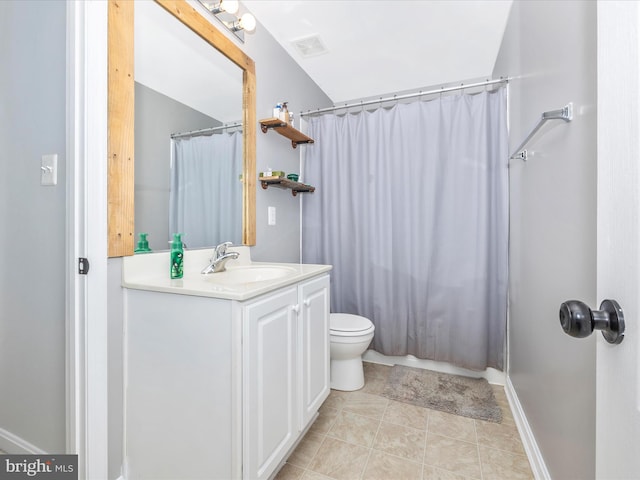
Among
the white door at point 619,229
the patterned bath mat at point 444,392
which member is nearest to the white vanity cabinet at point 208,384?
the white door at point 619,229

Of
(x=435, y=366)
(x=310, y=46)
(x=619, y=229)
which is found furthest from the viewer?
(x=435, y=366)

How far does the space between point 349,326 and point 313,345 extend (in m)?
0.56

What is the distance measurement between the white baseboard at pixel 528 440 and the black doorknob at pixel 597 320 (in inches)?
45.5

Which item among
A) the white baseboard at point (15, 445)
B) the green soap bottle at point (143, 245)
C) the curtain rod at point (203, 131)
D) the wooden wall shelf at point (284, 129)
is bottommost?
the white baseboard at point (15, 445)

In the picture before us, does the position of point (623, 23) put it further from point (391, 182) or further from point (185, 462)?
point (391, 182)

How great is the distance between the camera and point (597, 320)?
43cm

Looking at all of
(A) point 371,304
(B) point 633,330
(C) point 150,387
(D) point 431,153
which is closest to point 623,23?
(B) point 633,330

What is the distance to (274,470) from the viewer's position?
1181mm

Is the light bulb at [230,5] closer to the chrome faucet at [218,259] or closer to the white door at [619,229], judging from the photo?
the chrome faucet at [218,259]

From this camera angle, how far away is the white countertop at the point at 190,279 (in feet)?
3.23

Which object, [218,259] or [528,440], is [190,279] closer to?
[218,259]

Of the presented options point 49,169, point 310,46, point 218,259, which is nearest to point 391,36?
point 310,46

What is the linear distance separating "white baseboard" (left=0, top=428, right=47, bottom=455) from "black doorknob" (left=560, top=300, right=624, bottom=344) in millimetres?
1832

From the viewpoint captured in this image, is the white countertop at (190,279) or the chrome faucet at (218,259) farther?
the chrome faucet at (218,259)
